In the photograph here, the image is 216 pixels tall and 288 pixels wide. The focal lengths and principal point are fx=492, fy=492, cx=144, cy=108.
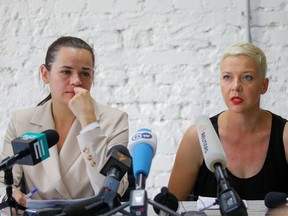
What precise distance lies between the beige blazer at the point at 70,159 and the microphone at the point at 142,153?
435 mm

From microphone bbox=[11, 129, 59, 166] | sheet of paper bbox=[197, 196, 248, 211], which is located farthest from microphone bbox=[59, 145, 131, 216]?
sheet of paper bbox=[197, 196, 248, 211]

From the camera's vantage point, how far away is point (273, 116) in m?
1.70

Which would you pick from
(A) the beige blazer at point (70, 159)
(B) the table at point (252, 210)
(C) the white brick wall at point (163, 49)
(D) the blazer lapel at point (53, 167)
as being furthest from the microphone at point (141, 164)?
(C) the white brick wall at point (163, 49)

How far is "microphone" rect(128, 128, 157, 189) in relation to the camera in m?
0.84

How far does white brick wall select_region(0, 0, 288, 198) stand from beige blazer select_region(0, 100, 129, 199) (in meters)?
0.58

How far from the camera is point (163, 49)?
220 cm

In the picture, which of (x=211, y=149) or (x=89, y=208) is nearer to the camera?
(x=89, y=208)

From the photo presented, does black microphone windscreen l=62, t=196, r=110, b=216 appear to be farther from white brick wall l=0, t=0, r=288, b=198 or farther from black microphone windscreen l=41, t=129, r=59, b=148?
white brick wall l=0, t=0, r=288, b=198

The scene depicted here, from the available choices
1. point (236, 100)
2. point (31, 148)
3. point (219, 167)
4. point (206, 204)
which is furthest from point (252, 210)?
point (31, 148)

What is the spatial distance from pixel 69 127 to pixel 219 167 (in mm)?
738

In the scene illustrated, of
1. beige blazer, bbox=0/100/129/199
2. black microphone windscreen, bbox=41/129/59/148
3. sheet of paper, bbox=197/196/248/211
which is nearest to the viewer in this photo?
black microphone windscreen, bbox=41/129/59/148

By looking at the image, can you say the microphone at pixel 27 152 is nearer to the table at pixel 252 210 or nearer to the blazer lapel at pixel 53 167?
the table at pixel 252 210

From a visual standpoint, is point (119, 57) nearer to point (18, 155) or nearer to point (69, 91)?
point (69, 91)

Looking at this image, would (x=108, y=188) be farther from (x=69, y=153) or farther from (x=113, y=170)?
(x=69, y=153)
